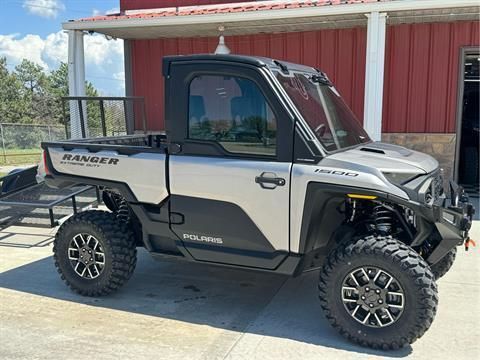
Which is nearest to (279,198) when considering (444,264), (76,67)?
(444,264)

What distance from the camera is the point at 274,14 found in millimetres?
8000

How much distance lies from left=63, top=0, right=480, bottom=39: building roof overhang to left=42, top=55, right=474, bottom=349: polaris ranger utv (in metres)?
3.94

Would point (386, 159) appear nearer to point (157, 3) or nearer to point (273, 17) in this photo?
point (273, 17)

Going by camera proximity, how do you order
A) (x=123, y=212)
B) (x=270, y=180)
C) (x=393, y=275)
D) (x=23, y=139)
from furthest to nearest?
(x=23, y=139) → (x=123, y=212) → (x=270, y=180) → (x=393, y=275)

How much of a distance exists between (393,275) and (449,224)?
1.83 feet

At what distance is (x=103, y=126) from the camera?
815 centimetres

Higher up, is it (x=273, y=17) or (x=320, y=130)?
(x=273, y=17)

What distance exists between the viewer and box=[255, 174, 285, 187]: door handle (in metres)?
3.53

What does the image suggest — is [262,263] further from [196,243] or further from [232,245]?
[196,243]

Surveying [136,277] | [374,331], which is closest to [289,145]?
[374,331]

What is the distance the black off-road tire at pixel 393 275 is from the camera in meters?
3.27

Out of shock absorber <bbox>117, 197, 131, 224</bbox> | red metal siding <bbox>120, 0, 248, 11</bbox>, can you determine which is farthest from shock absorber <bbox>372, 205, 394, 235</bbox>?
red metal siding <bbox>120, 0, 248, 11</bbox>

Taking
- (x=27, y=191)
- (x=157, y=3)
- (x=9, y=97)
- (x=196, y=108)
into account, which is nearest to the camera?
(x=196, y=108)

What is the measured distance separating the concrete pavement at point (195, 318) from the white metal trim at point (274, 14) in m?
4.13
